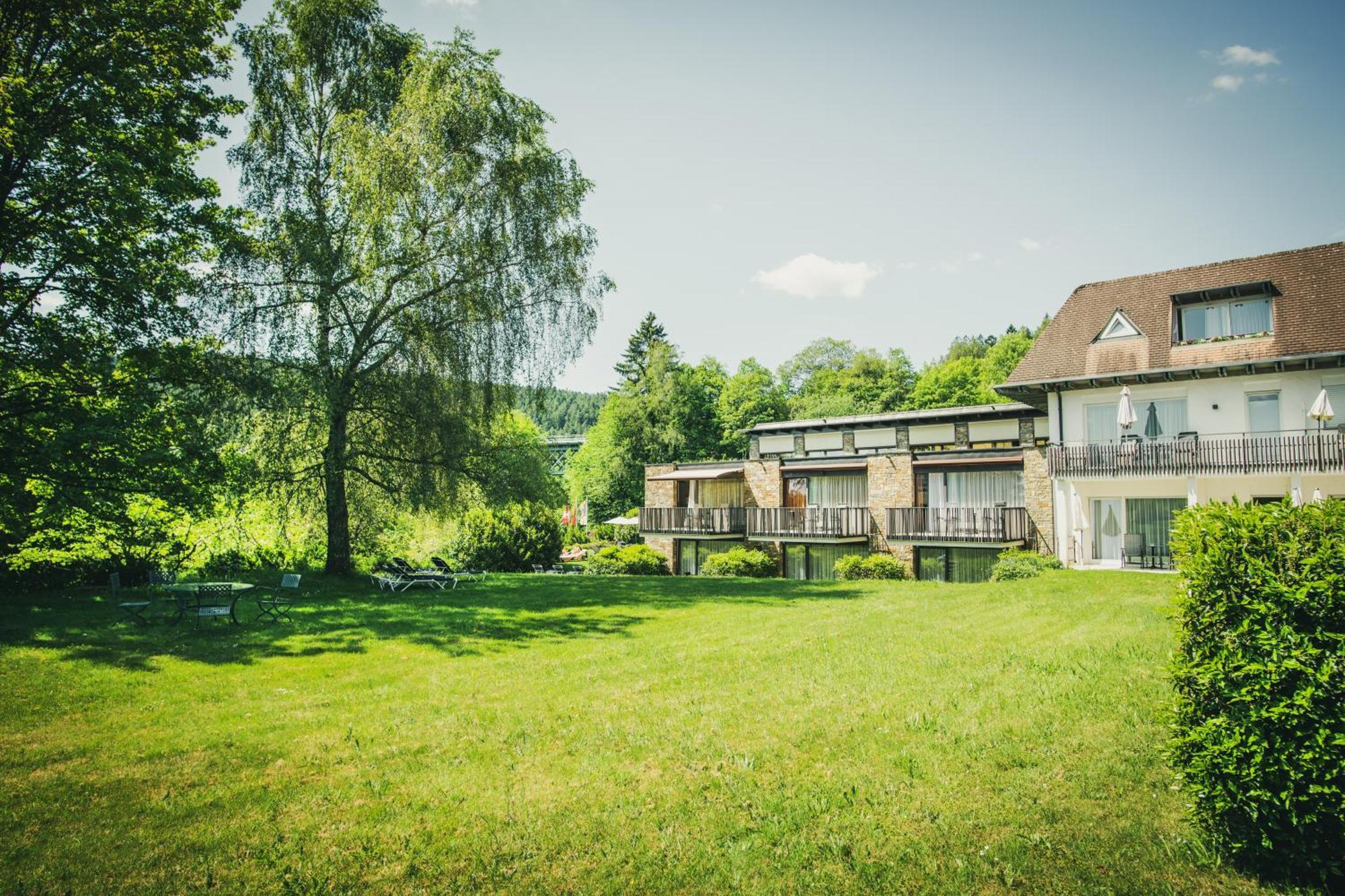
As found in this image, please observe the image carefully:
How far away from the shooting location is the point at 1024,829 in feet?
14.0

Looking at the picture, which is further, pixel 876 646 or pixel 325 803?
pixel 876 646

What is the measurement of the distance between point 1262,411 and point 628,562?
797 inches

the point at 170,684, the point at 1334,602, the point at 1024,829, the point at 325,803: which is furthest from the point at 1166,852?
the point at 170,684

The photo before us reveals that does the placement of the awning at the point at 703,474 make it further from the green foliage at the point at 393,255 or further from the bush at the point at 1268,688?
the bush at the point at 1268,688

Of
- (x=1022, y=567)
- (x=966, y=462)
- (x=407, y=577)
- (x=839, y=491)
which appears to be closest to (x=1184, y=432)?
(x=966, y=462)

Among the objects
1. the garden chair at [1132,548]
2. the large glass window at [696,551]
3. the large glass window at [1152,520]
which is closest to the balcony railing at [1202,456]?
the large glass window at [1152,520]

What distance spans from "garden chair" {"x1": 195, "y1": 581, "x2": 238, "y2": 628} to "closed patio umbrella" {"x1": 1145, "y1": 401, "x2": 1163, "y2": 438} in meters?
22.8

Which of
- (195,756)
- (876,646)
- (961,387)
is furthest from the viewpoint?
(961,387)

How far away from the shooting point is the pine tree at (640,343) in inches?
2296

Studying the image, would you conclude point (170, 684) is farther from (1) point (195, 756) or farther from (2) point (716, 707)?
(2) point (716, 707)

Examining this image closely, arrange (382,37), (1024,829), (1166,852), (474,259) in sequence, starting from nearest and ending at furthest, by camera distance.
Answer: (1166,852) < (1024,829) < (474,259) < (382,37)

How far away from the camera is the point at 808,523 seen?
973 inches

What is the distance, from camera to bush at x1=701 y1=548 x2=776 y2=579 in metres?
24.1

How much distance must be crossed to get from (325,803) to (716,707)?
3.64 meters
